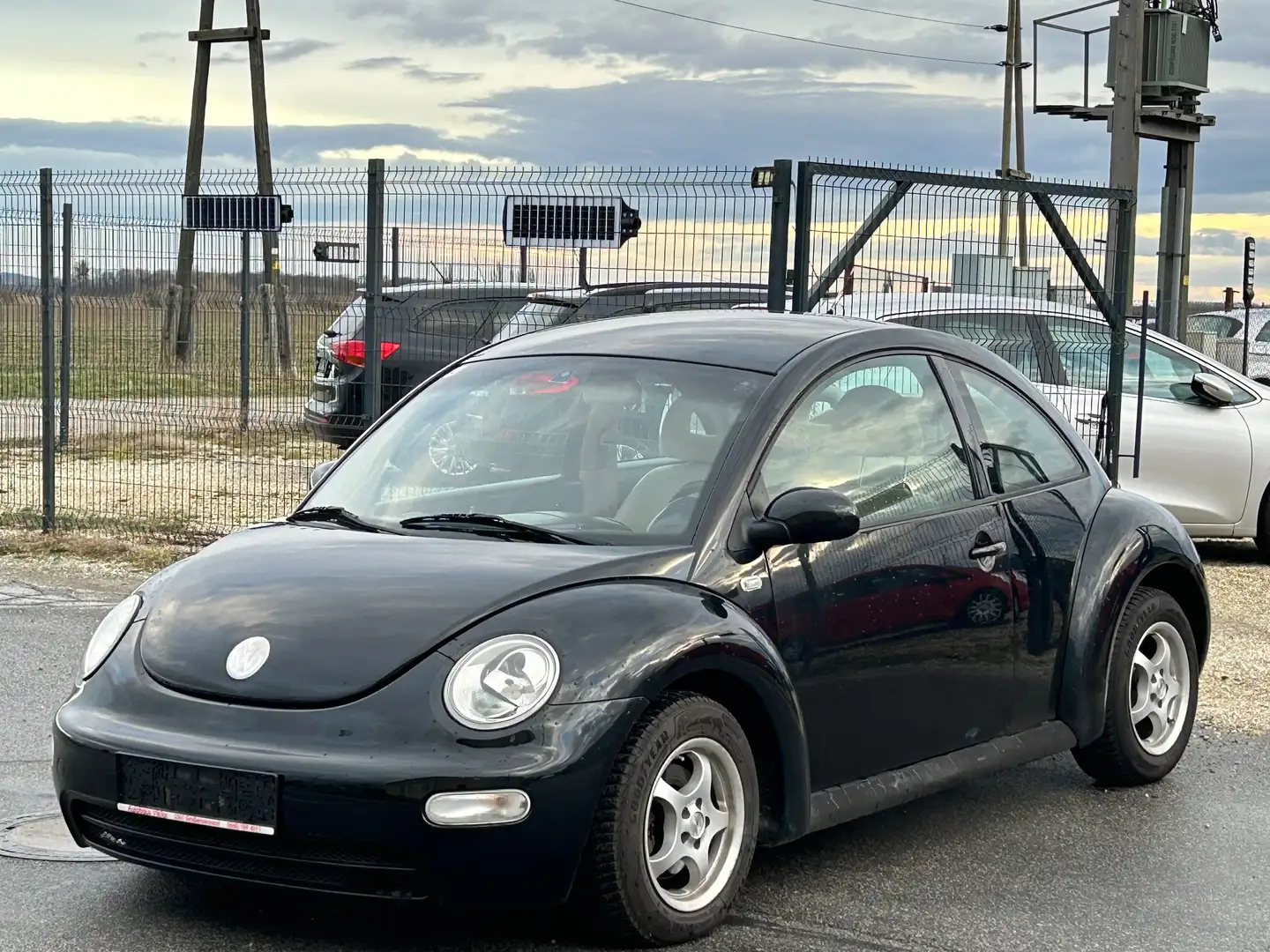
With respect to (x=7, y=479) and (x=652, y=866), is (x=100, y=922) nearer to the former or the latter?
(x=652, y=866)

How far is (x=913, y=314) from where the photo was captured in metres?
9.32

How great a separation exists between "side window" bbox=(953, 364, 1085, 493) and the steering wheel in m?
1.19

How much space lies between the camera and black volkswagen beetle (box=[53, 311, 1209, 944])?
3799mm

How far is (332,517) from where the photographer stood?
4.96m

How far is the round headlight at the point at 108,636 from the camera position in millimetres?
4316

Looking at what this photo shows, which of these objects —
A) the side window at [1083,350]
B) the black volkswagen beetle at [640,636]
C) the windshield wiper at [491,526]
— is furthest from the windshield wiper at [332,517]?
the side window at [1083,350]

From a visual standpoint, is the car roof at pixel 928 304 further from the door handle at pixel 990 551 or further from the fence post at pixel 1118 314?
the door handle at pixel 990 551

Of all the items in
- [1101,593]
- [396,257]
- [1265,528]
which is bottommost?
[1265,528]

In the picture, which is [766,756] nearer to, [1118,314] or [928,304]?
[928,304]

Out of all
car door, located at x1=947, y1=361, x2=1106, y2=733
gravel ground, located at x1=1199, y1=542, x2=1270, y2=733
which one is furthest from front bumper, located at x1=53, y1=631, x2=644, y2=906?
gravel ground, located at x1=1199, y1=542, x2=1270, y2=733

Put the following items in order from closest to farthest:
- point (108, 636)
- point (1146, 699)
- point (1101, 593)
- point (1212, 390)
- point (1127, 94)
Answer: point (108, 636) < point (1101, 593) < point (1146, 699) < point (1212, 390) < point (1127, 94)

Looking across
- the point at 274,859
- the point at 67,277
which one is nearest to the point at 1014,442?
the point at 274,859

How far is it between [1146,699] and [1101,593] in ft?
1.92

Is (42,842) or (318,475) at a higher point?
(318,475)
